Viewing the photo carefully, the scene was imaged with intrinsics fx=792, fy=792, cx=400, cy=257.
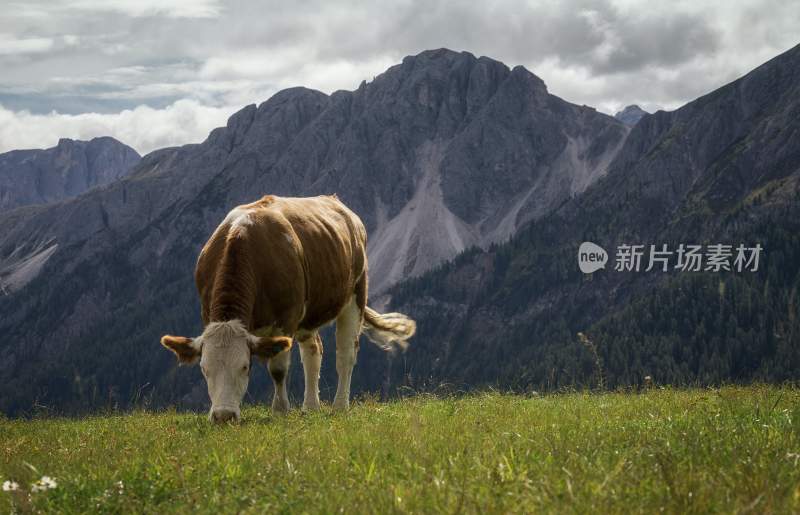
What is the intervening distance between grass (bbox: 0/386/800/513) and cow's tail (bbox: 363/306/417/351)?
8208mm

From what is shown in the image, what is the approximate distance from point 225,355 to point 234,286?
1.19 meters

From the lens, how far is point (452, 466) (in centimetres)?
601

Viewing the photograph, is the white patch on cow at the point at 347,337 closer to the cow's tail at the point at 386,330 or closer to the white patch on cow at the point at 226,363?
the cow's tail at the point at 386,330

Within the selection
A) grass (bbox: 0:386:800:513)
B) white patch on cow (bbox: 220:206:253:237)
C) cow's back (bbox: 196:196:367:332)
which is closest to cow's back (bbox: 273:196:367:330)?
cow's back (bbox: 196:196:367:332)

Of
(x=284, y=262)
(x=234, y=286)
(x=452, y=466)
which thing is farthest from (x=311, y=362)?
(x=452, y=466)

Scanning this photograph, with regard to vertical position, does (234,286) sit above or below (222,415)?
above

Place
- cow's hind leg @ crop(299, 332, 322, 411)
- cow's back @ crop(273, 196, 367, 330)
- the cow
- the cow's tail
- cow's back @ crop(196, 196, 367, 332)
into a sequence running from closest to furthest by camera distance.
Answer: the cow < cow's back @ crop(196, 196, 367, 332) < cow's back @ crop(273, 196, 367, 330) < cow's hind leg @ crop(299, 332, 322, 411) < the cow's tail

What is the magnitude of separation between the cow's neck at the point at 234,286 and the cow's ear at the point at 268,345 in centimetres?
49

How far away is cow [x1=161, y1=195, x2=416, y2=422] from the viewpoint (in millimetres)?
11602

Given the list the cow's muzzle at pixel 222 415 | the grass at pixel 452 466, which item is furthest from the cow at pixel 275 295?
the grass at pixel 452 466

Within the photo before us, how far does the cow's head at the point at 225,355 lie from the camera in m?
11.4

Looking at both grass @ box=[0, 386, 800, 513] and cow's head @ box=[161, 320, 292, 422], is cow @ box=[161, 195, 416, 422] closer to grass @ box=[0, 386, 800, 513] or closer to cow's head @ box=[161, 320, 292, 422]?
cow's head @ box=[161, 320, 292, 422]

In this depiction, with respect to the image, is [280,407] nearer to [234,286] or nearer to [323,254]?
[323,254]

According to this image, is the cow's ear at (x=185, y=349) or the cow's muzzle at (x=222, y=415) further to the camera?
the cow's ear at (x=185, y=349)
